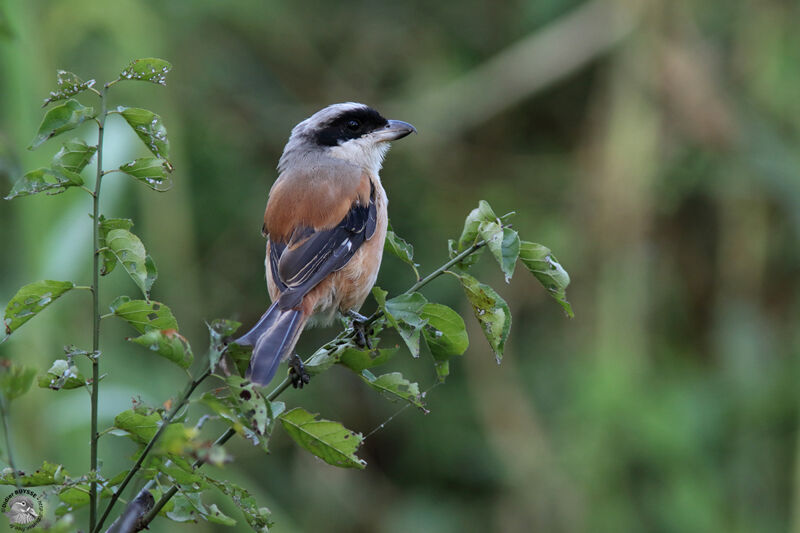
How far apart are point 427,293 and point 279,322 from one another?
281 cm

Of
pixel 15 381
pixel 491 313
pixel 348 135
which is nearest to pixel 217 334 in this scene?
pixel 15 381

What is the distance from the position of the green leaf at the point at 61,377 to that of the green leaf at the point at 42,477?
14 cm

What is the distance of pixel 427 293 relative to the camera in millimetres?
5051

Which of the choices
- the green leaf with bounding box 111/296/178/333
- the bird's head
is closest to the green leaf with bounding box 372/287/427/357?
the green leaf with bounding box 111/296/178/333

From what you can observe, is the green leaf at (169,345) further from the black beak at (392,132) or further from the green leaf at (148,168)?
the black beak at (392,132)

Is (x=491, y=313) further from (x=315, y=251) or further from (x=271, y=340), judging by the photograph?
(x=315, y=251)

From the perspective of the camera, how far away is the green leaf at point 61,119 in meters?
1.38

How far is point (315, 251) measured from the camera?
2658mm

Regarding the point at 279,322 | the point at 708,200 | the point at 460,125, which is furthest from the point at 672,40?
the point at 279,322

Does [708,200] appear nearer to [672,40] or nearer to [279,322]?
[672,40]

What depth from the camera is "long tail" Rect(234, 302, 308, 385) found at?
1716 mm

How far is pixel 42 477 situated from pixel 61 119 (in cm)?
57

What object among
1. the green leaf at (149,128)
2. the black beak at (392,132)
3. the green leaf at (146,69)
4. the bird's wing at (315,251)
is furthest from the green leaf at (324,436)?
the black beak at (392,132)

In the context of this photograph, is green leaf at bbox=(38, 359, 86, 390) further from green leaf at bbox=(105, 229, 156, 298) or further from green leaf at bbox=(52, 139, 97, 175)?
green leaf at bbox=(52, 139, 97, 175)
